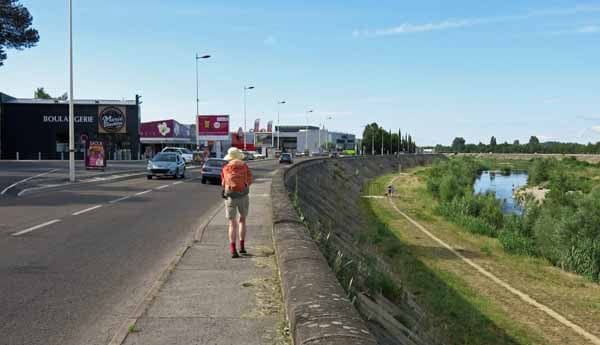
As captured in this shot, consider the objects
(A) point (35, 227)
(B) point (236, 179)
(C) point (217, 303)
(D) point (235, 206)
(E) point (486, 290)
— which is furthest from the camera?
(E) point (486, 290)

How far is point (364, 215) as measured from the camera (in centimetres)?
3881

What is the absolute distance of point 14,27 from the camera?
5153 cm

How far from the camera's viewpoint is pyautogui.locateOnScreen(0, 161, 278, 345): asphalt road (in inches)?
233

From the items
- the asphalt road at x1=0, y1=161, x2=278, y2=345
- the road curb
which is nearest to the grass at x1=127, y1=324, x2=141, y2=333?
the road curb

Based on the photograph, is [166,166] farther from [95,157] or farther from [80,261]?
[80,261]

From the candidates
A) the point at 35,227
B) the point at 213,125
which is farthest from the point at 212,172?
the point at 213,125

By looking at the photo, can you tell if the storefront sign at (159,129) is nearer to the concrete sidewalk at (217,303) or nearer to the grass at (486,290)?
the grass at (486,290)

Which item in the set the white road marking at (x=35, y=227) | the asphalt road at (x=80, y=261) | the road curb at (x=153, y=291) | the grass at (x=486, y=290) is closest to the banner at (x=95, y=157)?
the grass at (x=486, y=290)

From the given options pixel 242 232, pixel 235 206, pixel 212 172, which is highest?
pixel 235 206

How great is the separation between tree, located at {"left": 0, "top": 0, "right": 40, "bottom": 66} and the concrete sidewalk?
4818 cm

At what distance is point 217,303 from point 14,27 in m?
52.6

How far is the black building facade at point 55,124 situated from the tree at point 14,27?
47.9ft

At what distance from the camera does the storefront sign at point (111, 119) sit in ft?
226

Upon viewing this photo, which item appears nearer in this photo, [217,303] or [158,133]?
[217,303]
